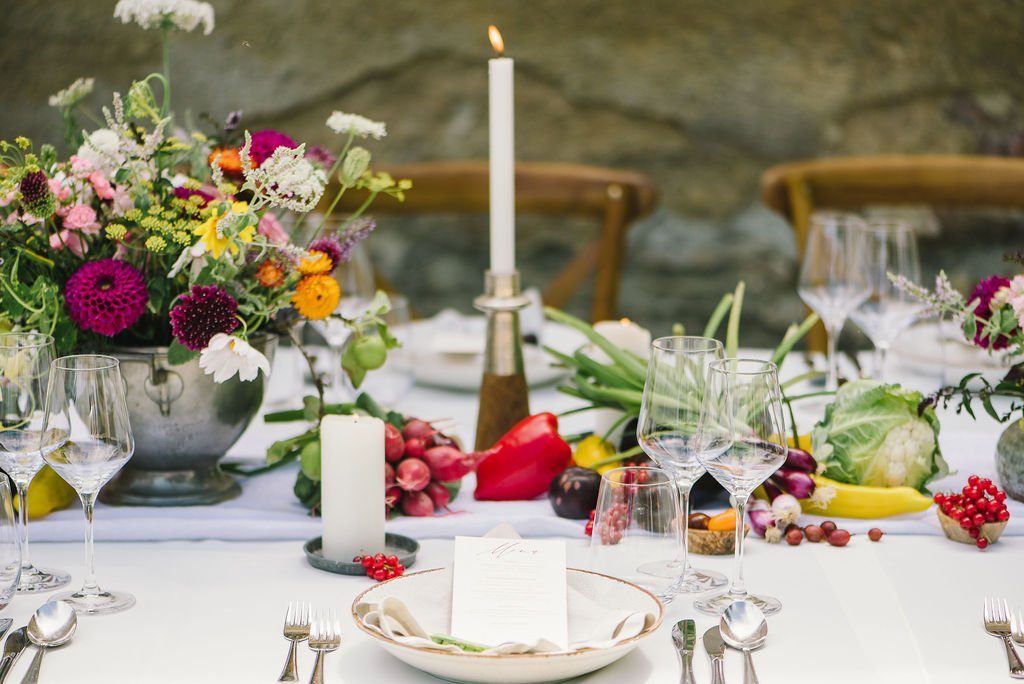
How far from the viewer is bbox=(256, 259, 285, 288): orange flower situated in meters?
1.24

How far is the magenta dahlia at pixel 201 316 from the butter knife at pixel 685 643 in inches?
19.8

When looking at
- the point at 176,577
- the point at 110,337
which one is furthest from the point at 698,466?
the point at 110,337

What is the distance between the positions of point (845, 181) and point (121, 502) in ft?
5.67

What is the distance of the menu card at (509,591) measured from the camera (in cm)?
97

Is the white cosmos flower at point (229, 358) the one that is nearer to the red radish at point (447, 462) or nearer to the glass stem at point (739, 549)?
the red radish at point (447, 462)

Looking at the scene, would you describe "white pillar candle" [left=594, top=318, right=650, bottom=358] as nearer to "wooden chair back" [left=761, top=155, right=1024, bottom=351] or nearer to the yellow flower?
the yellow flower

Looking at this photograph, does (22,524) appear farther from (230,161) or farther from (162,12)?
(162,12)

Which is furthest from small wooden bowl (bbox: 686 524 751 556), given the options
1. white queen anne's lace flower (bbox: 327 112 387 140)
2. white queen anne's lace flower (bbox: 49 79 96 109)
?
white queen anne's lace flower (bbox: 49 79 96 109)

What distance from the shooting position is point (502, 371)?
4.83 ft

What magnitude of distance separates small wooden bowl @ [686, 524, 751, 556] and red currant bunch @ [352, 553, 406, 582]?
280mm

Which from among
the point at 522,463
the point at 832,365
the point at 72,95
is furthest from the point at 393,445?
the point at 832,365

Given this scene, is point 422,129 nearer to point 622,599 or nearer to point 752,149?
point 752,149

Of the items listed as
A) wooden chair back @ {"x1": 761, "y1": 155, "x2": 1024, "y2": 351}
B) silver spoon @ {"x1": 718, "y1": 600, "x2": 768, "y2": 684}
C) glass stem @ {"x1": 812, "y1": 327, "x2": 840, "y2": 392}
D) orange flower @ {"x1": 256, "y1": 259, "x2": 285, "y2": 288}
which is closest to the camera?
silver spoon @ {"x1": 718, "y1": 600, "x2": 768, "y2": 684}

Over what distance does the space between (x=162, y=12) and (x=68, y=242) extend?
0.26m
